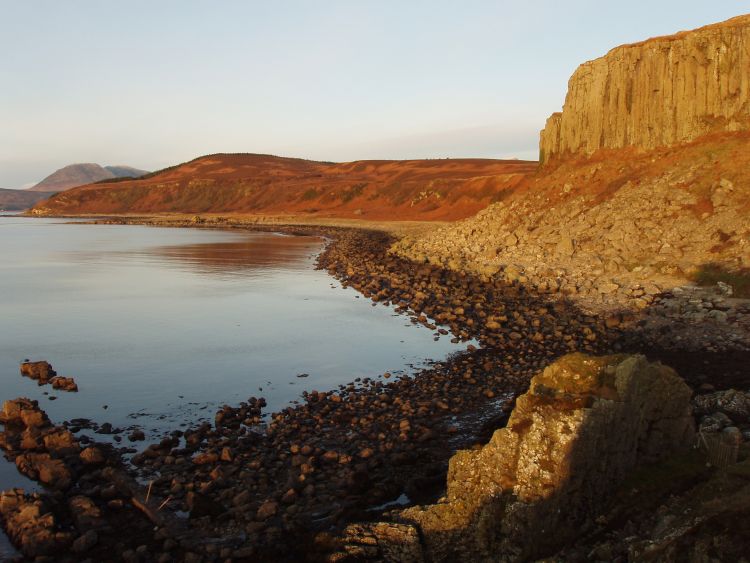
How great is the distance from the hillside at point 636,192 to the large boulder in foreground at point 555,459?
16.8 metres

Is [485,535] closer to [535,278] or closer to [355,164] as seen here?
[535,278]

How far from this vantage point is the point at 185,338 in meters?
23.9

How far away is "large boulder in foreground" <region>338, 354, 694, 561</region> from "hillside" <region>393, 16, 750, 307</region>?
16814 millimetres

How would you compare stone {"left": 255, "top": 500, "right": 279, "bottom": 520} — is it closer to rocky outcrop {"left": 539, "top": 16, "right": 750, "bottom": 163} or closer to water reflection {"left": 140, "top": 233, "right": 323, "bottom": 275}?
water reflection {"left": 140, "top": 233, "right": 323, "bottom": 275}

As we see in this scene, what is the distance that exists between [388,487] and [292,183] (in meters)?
127

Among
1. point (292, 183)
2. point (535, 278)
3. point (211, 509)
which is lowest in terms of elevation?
point (211, 509)

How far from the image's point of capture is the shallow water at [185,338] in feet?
55.1

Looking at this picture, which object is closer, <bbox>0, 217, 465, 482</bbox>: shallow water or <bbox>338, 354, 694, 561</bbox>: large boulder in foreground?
<bbox>338, 354, 694, 561</bbox>: large boulder in foreground

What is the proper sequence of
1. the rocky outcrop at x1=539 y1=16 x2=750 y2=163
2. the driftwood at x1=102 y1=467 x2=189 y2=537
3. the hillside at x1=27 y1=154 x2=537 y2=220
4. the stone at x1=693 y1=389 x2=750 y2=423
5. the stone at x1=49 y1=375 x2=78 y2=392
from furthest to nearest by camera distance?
the hillside at x1=27 y1=154 x2=537 y2=220 → the rocky outcrop at x1=539 y1=16 x2=750 y2=163 → the stone at x1=49 y1=375 x2=78 y2=392 → the stone at x1=693 y1=389 x2=750 y2=423 → the driftwood at x1=102 y1=467 x2=189 y2=537

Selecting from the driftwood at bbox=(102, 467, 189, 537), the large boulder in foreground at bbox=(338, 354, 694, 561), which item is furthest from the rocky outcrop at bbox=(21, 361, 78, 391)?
the large boulder in foreground at bbox=(338, 354, 694, 561)

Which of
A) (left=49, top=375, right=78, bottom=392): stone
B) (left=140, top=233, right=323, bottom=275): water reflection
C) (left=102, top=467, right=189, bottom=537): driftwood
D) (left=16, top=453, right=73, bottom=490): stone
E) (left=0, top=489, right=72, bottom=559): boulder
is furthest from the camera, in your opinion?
(left=140, top=233, right=323, bottom=275): water reflection

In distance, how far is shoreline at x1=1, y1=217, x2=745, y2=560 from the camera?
32.9 feet

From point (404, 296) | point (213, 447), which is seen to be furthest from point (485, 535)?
point (404, 296)

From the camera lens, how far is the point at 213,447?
509 inches
